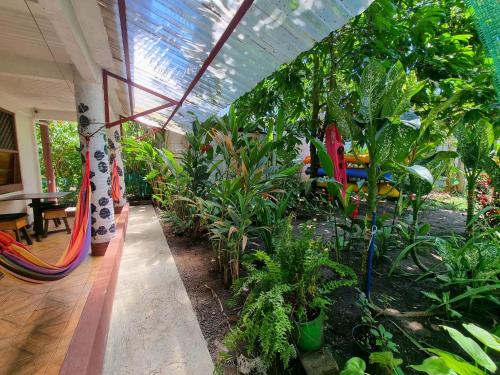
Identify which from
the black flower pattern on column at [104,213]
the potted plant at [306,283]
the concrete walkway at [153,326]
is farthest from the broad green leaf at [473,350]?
the black flower pattern on column at [104,213]

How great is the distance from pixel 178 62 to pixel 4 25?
144cm

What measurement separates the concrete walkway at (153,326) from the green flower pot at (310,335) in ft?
1.76

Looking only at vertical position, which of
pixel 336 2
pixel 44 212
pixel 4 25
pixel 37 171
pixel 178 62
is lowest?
pixel 44 212

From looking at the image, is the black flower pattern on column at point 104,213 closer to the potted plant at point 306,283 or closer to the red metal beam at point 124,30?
the red metal beam at point 124,30

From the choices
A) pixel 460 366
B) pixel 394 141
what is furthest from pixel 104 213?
pixel 460 366

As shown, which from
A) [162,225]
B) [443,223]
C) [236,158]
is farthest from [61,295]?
[443,223]

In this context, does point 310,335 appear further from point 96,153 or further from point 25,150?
point 25,150

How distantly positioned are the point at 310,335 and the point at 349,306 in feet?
1.89

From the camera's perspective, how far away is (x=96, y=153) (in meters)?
2.54

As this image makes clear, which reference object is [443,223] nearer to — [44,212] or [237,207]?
[237,207]

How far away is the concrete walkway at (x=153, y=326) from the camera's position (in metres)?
1.35

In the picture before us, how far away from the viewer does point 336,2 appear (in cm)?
119

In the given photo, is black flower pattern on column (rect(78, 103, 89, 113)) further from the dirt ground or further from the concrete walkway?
the dirt ground

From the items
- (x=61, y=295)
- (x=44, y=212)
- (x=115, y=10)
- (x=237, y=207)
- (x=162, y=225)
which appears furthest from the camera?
(x=162, y=225)
